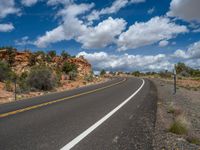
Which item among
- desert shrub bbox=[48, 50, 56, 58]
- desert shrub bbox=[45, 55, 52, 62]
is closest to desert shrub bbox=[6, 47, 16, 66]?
desert shrub bbox=[45, 55, 52, 62]

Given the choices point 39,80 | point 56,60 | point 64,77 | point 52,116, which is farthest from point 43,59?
point 52,116

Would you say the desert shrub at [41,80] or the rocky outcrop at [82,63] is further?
the rocky outcrop at [82,63]

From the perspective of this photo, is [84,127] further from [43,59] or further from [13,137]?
[43,59]

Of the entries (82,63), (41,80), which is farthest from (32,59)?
(41,80)

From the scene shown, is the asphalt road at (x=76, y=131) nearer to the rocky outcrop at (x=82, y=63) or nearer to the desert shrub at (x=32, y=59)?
the desert shrub at (x=32, y=59)

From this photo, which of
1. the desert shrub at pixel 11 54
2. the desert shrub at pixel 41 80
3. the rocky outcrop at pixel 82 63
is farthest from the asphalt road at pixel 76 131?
the rocky outcrop at pixel 82 63

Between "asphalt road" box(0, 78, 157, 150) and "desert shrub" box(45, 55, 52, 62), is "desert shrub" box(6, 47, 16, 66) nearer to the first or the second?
"desert shrub" box(45, 55, 52, 62)

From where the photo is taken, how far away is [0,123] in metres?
7.02

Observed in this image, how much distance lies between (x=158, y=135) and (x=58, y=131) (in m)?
2.57

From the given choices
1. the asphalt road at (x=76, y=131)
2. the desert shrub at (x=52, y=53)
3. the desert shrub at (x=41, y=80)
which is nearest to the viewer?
the asphalt road at (x=76, y=131)

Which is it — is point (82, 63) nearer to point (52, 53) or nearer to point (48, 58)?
point (52, 53)

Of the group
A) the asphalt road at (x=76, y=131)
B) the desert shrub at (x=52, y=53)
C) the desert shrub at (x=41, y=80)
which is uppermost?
the desert shrub at (x=52, y=53)

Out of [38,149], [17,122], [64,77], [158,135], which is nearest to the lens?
[38,149]

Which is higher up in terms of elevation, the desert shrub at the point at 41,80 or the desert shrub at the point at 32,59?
the desert shrub at the point at 32,59
